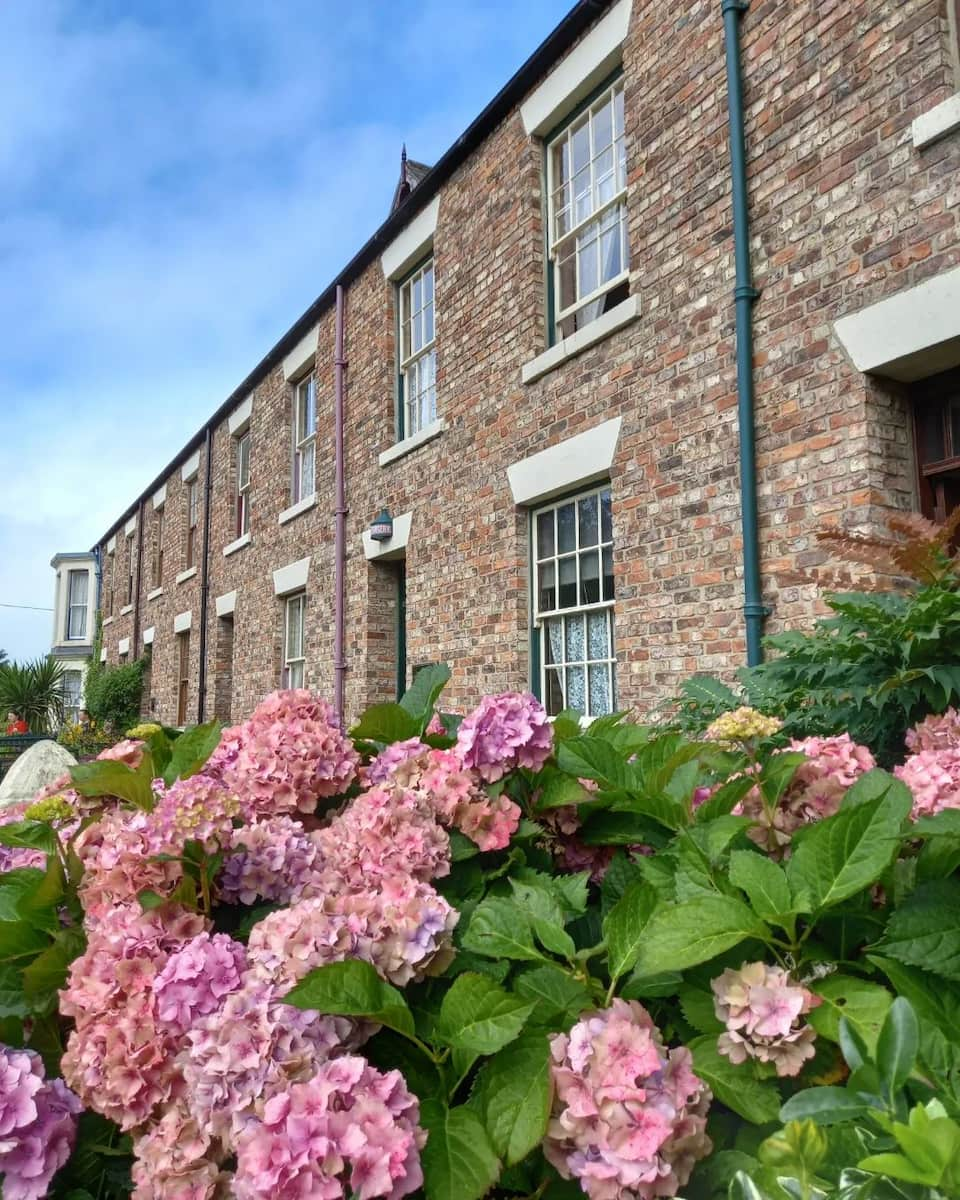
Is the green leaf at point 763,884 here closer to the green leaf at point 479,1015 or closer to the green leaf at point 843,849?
the green leaf at point 843,849

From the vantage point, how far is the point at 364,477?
10133mm

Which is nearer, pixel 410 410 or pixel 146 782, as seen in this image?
pixel 146 782

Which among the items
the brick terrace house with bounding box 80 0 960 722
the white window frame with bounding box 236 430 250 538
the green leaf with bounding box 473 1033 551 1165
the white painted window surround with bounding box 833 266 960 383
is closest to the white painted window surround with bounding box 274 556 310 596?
the brick terrace house with bounding box 80 0 960 722

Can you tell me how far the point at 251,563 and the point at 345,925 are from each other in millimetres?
12985

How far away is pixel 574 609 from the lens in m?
6.93

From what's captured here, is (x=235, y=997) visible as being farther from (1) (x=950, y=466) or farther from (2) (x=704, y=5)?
(2) (x=704, y=5)

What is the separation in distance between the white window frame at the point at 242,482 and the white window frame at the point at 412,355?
5692 mm

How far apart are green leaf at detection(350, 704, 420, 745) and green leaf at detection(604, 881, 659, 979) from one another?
2.17 ft

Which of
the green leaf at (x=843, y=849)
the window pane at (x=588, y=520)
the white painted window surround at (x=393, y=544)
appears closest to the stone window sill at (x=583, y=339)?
the window pane at (x=588, y=520)

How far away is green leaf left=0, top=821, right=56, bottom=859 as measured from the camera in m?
1.66

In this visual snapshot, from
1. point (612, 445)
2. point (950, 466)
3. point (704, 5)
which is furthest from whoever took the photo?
point (612, 445)

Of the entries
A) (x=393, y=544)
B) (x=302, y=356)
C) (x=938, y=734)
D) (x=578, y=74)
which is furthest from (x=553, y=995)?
(x=302, y=356)

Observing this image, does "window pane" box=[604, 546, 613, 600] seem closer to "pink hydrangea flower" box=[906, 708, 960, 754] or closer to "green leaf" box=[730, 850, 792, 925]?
"pink hydrangea flower" box=[906, 708, 960, 754]

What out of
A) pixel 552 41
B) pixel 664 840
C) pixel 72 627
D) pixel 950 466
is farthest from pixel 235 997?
pixel 72 627
